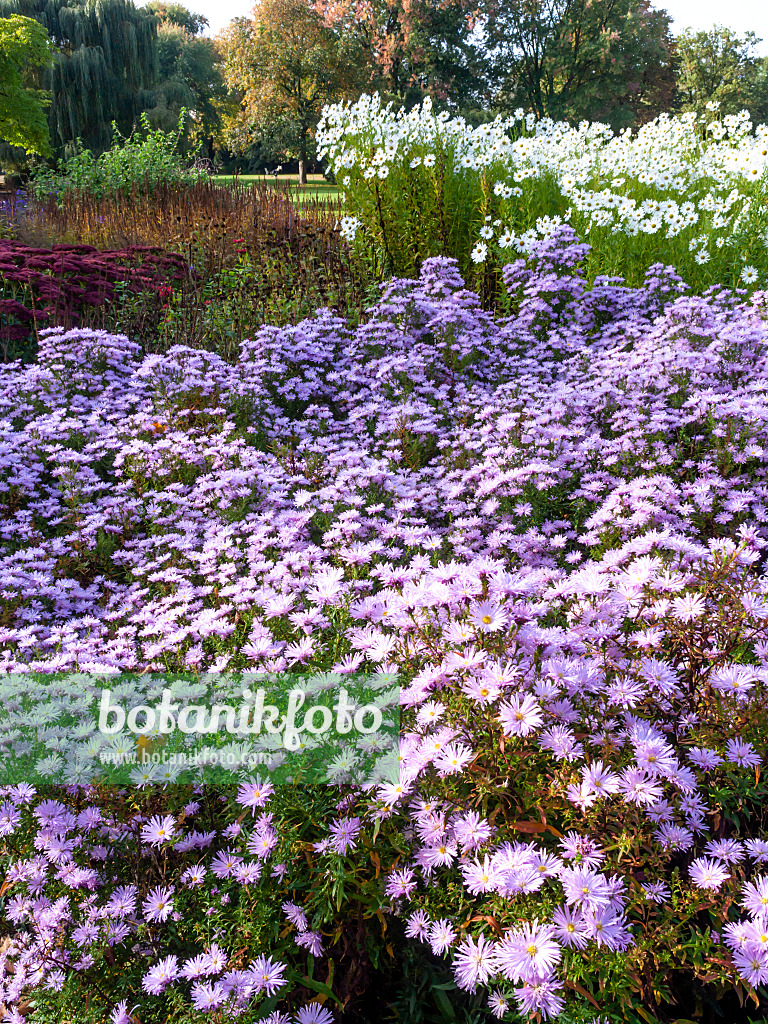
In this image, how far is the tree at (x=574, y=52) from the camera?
3347cm

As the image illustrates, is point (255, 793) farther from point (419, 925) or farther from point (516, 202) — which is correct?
point (516, 202)

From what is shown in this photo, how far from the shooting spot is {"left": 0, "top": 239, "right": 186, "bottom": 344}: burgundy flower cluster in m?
6.14

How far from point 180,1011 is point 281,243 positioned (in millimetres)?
8087

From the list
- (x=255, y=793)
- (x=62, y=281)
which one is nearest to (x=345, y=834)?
(x=255, y=793)

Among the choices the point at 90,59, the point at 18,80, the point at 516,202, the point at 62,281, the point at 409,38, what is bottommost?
the point at 62,281

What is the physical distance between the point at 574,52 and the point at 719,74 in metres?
12.3

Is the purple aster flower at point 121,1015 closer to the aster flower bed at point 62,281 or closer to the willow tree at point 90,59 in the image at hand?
the aster flower bed at point 62,281

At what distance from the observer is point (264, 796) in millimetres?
1753

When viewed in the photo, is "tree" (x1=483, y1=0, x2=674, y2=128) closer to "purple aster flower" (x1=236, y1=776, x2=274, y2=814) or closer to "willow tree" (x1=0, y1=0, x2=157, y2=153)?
"willow tree" (x1=0, y1=0, x2=157, y2=153)

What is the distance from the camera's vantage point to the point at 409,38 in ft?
103

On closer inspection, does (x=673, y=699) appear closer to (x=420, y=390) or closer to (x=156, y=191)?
(x=420, y=390)

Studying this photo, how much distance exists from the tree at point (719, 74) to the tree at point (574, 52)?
392 centimetres

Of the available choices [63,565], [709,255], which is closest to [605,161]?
[709,255]

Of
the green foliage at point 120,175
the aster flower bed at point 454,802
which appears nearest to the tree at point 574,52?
the green foliage at point 120,175
